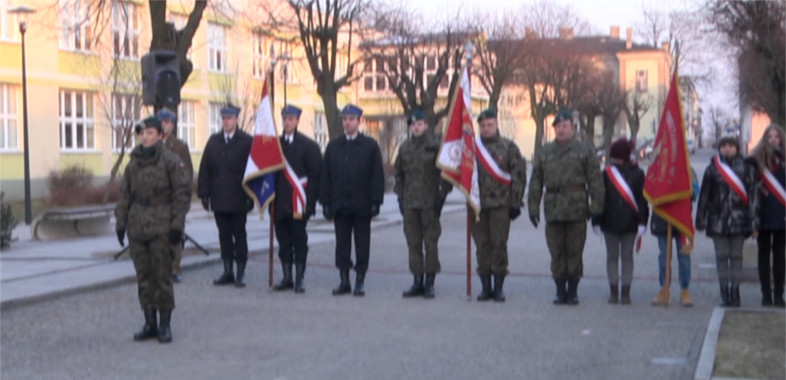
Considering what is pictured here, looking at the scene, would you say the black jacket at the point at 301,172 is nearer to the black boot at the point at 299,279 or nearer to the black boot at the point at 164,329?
the black boot at the point at 299,279

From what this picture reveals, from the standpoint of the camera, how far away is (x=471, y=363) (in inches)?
339

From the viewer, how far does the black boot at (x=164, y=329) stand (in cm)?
947

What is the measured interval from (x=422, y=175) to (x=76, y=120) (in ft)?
106

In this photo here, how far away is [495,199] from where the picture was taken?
38.9 ft

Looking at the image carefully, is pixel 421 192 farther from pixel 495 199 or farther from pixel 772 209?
pixel 772 209

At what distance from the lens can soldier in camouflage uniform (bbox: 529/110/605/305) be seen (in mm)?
11523

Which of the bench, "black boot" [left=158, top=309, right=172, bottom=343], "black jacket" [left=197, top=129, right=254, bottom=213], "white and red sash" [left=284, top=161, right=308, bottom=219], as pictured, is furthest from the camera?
the bench

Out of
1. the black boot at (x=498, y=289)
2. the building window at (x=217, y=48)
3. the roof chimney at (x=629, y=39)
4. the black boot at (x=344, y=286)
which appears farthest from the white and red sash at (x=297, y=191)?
the roof chimney at (x=629, y=39)

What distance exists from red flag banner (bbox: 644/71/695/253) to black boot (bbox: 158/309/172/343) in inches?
205

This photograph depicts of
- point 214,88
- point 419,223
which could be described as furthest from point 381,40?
point 419,223

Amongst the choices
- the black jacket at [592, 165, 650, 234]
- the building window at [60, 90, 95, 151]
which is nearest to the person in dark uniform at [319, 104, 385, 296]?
the black jacket at [592, 165, 650, 234]

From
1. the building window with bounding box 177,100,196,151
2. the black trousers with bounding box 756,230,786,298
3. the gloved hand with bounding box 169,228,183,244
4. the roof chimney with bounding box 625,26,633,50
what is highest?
the roof chimney with bounding box 625,26,633,50

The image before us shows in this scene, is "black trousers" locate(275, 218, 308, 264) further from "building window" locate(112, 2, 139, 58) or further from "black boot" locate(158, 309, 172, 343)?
"building window" locate(112, 2, 139, 58)

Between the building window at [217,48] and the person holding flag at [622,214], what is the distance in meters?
38.7
